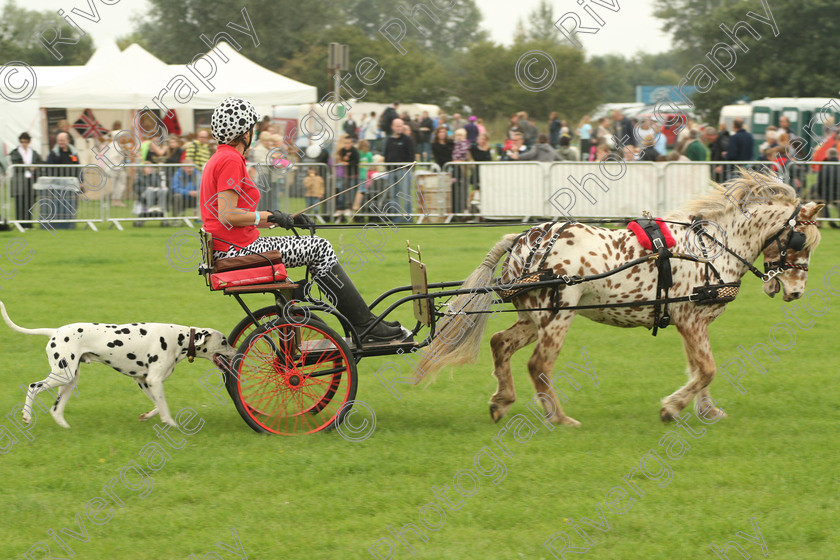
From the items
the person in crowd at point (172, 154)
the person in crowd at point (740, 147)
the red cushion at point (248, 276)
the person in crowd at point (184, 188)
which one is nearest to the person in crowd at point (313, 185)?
the person in crowd at point (184, 188)

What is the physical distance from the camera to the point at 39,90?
22.3m

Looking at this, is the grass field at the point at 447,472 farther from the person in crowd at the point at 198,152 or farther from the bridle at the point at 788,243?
the person in crowd at the point at 198,152

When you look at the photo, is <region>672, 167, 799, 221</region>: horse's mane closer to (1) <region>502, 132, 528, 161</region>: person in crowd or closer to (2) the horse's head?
(2) the horse's head

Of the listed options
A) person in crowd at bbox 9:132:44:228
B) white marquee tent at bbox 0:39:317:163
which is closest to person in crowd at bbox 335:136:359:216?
person in crowd at bbox 9:132:44:228

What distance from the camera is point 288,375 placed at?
612cm

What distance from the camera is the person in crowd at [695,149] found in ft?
59.9

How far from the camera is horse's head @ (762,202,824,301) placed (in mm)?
6664

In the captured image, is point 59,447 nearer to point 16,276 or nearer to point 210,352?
point 210,352

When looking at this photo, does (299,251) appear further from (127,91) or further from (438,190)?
(127,91)

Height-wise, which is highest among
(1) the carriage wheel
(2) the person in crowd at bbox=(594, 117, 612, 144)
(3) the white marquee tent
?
(3) the white marquee tent

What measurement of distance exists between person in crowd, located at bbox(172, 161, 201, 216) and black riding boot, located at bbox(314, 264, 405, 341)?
38.3ft

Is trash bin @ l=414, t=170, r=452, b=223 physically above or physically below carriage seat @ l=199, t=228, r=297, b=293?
above

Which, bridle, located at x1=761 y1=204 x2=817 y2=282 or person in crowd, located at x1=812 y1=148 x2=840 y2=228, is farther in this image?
person in crowd, located at x1=812 y1=148 x2=840 y2=228

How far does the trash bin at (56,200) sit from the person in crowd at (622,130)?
9865mm
